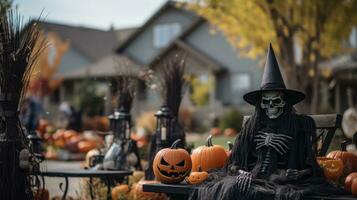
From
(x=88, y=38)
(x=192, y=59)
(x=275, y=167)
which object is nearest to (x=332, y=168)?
(x=275, y=167)

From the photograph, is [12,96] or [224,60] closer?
[12,96]

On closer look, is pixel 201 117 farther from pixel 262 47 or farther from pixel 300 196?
pixel 300 196

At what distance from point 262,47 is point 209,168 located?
435 inches

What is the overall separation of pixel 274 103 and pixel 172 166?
4.02ft

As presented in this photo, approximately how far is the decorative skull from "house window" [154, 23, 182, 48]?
30.3 meters

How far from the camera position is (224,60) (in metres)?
33.4

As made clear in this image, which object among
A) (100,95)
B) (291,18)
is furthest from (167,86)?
(100,95)

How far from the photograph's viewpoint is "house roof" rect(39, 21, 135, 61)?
43122mm

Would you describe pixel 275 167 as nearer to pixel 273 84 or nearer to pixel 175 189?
pixel 273 84

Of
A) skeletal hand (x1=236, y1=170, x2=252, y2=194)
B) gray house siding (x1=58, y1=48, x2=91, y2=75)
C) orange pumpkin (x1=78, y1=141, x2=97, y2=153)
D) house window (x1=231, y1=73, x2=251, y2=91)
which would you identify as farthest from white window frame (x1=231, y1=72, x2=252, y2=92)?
skeletal hand (x1=236, y1=170, x2=252, y2=194)

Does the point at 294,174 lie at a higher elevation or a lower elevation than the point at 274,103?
lower

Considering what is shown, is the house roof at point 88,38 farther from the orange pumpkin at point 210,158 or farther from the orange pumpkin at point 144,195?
the orange pumpkin at point 210,158

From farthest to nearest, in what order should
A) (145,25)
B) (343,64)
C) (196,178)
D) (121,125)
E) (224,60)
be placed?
1. (145,25)
2. (224,60)
3. (343,64)
4. (121,125)
5. (196,178)

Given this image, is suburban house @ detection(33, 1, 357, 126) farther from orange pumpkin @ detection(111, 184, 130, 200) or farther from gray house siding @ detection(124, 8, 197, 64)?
orange pumpkin @ detection(111, 184, 130, 200)
